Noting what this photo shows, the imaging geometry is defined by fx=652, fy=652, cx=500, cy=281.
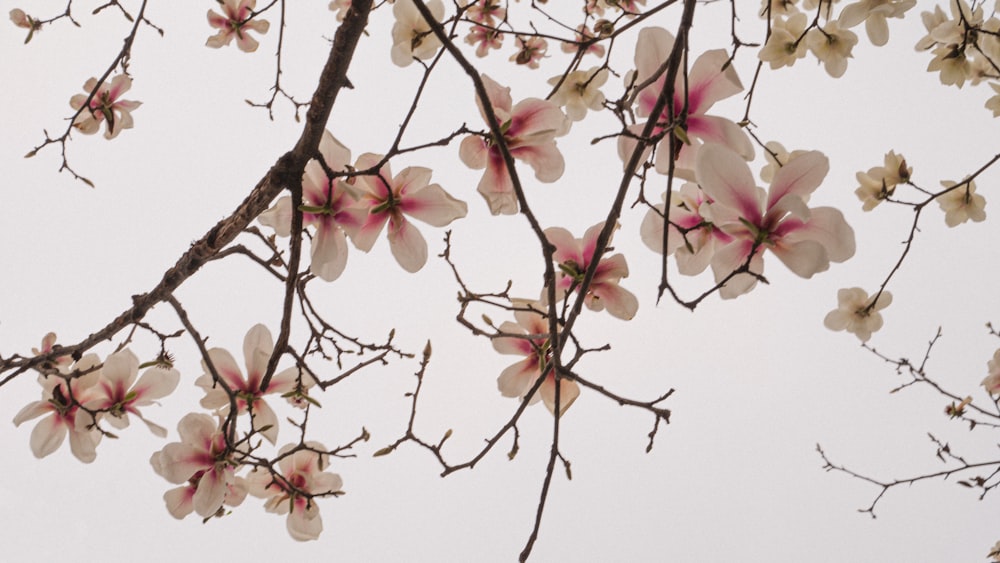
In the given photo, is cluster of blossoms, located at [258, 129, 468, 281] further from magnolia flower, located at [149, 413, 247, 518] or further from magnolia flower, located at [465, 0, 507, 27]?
magnolia flower, located at [465, 0, 507, 27]

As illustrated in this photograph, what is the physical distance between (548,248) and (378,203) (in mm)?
225

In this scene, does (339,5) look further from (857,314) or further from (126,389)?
(857,314)

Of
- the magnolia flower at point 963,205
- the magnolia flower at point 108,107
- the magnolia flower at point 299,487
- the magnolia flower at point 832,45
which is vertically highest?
the magnolia flower at point 963,205

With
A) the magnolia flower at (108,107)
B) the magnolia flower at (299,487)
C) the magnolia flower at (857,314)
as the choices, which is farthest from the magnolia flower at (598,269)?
the magnolia flower at (108,107)

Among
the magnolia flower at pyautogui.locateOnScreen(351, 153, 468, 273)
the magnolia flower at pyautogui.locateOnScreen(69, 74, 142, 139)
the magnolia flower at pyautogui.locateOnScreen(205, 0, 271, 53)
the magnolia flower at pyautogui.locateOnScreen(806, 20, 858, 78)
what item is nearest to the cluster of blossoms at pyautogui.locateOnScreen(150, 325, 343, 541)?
the magnolia flower at pyautogui.locateOnScreen(351, 153, 468, 273)

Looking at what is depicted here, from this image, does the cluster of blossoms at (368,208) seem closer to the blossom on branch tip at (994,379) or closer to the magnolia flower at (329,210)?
the magnolia flower at (329,210)

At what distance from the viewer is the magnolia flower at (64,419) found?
0.90 m

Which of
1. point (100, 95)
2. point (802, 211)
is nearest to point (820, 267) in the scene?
point (802, 211)

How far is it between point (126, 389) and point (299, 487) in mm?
276

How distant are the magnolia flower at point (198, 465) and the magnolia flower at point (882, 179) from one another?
114cm

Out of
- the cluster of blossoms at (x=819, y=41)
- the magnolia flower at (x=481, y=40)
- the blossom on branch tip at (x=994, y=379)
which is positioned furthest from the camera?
the magnolia flower at (x=481, y=40)

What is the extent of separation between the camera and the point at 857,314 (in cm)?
129

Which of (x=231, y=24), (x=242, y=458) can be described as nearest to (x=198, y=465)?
(x=242, y=458)

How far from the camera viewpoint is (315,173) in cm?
75
